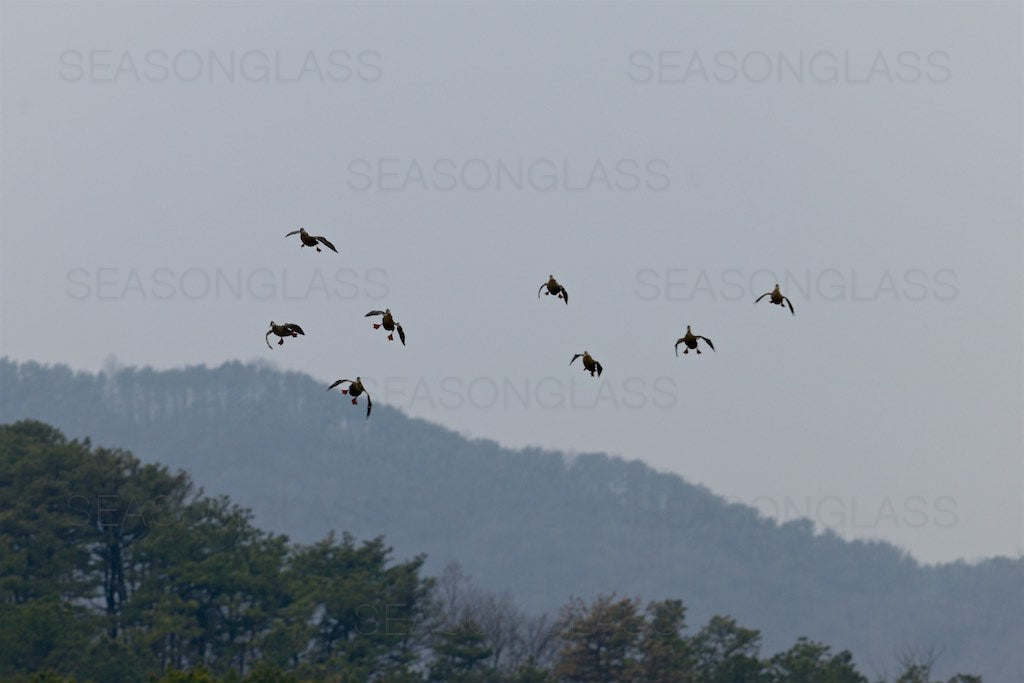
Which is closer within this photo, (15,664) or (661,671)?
(15,664)

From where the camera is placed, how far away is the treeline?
3145 inches

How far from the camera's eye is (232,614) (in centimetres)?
8219

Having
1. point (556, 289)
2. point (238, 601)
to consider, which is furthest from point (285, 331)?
point (238, 601)

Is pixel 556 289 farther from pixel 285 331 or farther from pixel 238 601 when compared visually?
pixel 238 601

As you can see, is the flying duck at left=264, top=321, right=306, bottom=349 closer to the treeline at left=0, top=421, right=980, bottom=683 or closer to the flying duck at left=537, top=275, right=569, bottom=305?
the flying duck at left=537, top=275, right=569, bottom=305

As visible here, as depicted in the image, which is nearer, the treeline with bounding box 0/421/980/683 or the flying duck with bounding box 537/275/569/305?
the flying duck with bounding box 537/275/569/305

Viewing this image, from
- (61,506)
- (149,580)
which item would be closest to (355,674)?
(149,580)

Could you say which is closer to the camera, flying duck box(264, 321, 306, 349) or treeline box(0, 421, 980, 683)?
flying duck box(264, 321, 306, 349)

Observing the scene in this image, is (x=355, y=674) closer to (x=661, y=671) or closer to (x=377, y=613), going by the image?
(x=377, y=613)

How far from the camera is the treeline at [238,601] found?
79.9 m

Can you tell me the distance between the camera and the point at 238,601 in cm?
8319

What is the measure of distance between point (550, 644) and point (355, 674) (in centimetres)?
2945

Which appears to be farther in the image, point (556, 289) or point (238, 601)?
point (238, 601)

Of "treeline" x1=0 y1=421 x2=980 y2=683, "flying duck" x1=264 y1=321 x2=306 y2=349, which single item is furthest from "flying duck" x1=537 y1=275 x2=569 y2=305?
"treeline" x1=0 y1=421 x2=980 y2=683
